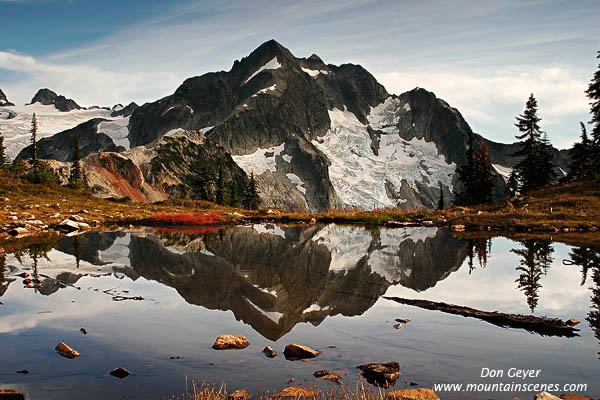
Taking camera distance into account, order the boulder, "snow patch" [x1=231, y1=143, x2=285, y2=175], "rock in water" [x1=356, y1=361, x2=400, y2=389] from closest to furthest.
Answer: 1. the boulder
2. "rock in water" [x1=356, y1=361, x2=400, y2=389]
3. "snow patch" [x1=231, y1=143, x2=285, y2=175]

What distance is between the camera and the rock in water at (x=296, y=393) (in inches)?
217

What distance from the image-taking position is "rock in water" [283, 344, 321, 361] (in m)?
6.96

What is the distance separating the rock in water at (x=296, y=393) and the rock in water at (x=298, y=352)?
1243 mm

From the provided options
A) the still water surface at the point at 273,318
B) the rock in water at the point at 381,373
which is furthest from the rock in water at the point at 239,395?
the rock in water at the point at 381,373

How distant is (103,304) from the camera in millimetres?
10523

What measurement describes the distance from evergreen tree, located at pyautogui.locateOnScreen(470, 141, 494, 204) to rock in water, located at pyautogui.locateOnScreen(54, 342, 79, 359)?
6330 cm

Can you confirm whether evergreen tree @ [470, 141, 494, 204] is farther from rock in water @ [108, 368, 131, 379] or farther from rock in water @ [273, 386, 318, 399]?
rock in water @ [108, 368, 131, 379]

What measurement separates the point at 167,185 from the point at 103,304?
120 m

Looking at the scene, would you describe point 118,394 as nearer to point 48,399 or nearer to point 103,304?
point 48,399

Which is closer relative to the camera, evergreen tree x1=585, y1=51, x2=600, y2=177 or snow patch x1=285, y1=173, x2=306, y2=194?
evergreen tree x1=585, y1=51, x2=600, y2=177

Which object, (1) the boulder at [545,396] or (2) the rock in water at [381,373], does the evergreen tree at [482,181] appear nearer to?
(2) the rock in water at [381,373]

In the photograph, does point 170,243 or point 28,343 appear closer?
point 28,343

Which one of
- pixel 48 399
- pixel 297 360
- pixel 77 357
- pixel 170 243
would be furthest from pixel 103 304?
pixel 170 243

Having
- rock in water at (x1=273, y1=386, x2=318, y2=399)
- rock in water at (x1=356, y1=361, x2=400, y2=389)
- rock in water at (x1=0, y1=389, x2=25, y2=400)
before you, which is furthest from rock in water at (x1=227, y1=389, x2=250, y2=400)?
rock in water at (x1=0, y1=389, x2=25, y2=400)
